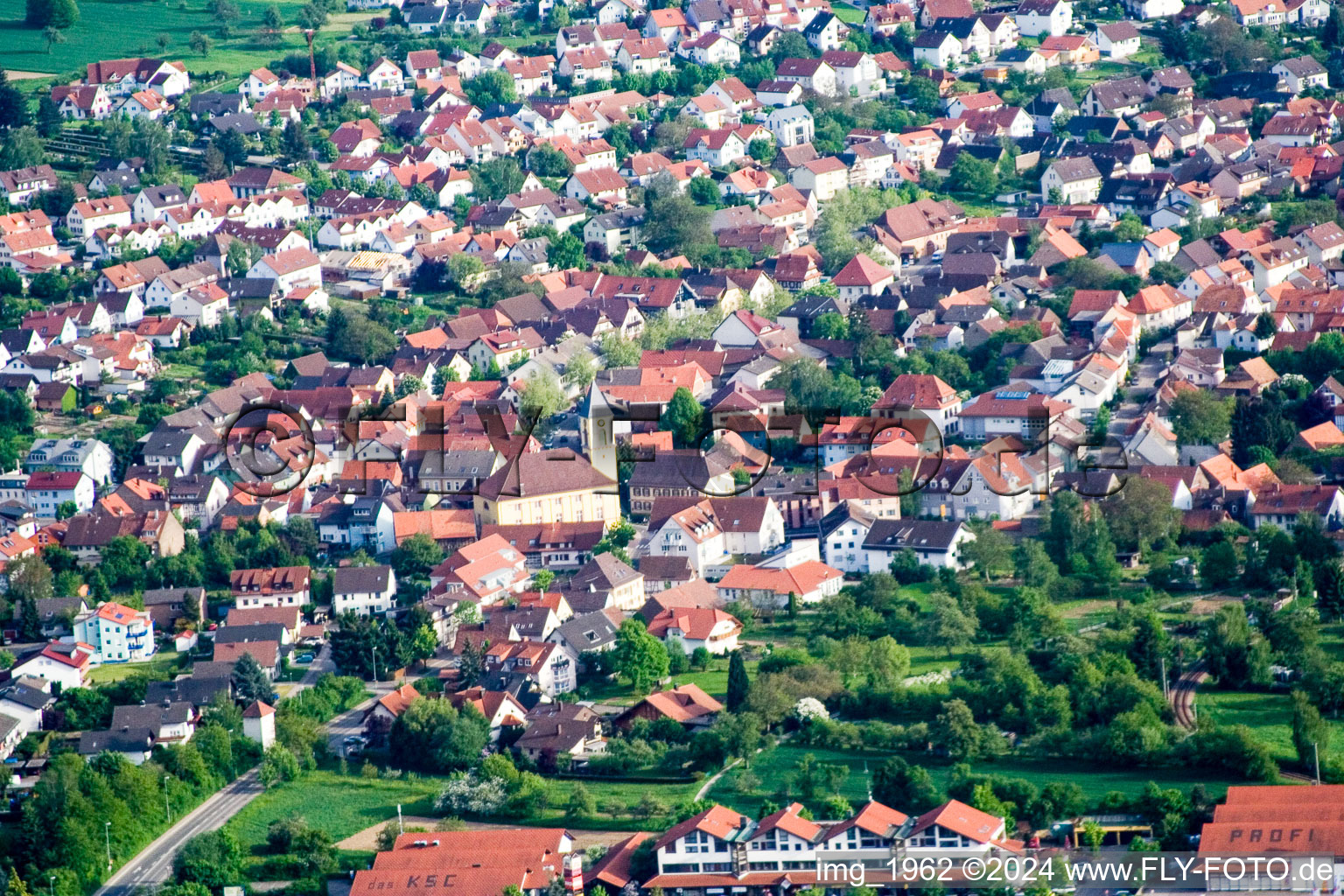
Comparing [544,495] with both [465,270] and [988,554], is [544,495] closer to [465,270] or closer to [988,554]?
[988,554]

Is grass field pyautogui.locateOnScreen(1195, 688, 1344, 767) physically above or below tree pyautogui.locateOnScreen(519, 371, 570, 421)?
above

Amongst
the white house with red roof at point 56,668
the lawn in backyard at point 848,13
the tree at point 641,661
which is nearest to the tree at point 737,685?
the tree at point 641,661

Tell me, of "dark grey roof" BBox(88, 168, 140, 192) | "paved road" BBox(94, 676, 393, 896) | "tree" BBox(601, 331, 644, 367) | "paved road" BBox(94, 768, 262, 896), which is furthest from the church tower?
"dark grey roof" BBox(88, 168, 140, 192)

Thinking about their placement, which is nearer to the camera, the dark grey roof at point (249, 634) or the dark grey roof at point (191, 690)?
the dark grey roof at point (191, 690)

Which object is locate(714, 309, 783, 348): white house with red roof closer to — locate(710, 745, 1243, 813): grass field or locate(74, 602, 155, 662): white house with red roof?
locate(74, 602, 155, 662): white house with red roof

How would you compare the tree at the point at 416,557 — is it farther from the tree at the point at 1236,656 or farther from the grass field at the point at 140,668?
the tree at the point at 1236,656
